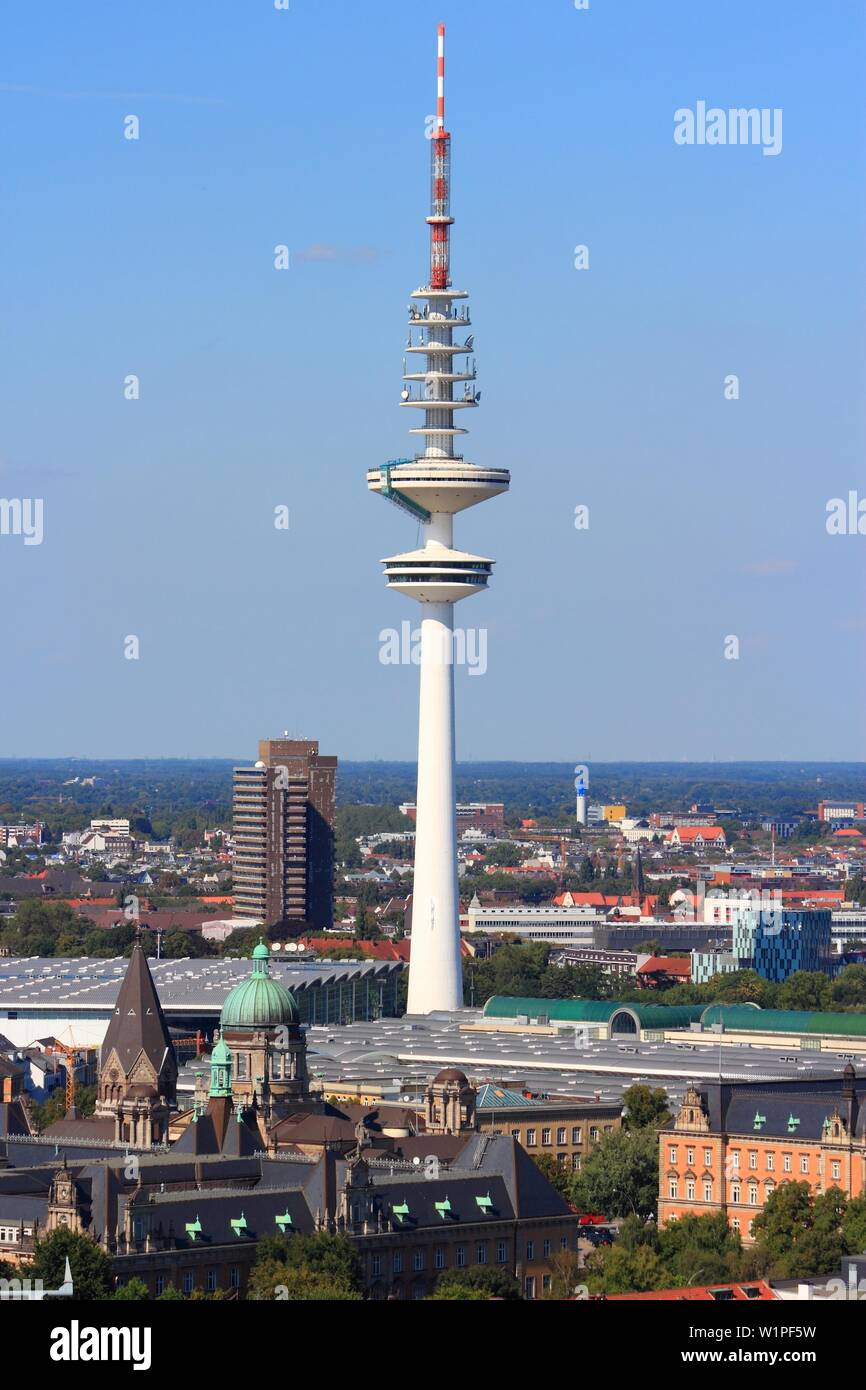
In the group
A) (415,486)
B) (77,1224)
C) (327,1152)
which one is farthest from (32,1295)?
(415,486)

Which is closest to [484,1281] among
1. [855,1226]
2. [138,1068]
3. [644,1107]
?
[855,1226]

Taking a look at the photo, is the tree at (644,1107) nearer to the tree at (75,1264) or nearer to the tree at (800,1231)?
the tree at (800,1231)

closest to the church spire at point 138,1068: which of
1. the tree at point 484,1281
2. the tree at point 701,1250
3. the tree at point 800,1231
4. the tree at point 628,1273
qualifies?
the tree at point 701,1250

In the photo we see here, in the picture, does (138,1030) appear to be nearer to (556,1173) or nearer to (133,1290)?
(556,1173)

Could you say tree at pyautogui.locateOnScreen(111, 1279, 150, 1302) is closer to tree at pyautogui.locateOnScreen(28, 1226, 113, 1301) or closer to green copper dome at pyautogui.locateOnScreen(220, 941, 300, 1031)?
tree at pyautogui.locateOnScreen(28, 1226, 113, 1301)

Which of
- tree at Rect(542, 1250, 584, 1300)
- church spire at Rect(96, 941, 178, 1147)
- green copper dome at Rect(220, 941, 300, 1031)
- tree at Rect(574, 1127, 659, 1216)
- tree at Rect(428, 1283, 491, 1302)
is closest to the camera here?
tree at Rect(428, 1283, 491, 1302)

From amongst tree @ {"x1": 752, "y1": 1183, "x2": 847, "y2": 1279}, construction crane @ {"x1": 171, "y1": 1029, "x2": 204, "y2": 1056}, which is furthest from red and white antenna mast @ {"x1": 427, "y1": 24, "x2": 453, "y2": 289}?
tree @ {"x1": 752, "y1": 1183, "x2": 847, "y2": 1279}
